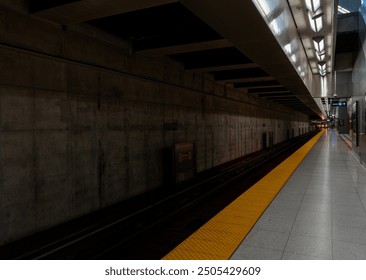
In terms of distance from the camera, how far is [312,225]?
4.46m

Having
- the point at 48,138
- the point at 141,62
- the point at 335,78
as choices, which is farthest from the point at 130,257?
the point at 335,78

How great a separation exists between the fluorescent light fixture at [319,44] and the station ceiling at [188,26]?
181cm

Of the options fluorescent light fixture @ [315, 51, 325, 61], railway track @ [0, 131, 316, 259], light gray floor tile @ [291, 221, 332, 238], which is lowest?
railway track @ [0, 131, 316, 259]

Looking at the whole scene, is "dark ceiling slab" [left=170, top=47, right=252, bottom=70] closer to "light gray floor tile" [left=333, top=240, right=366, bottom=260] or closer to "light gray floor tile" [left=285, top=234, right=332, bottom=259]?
"light gray floor tile" [left=285, top=234, right=332, bottom=259]

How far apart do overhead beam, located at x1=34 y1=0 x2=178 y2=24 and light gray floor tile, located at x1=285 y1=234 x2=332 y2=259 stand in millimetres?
3980

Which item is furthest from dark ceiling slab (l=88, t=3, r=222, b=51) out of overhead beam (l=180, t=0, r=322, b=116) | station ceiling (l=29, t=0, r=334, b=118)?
overhead beam (l=180, t=0, r=322, b=116)

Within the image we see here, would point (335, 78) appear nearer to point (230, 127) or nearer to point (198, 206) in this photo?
point (230, 127)

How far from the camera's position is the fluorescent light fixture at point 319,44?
10203 mm

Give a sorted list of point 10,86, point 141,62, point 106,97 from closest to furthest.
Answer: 1. point 10,86
2. point 106,97
3. point 141,62

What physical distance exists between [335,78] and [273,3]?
22463mm

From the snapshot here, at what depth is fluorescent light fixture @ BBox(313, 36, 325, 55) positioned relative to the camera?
10203mm

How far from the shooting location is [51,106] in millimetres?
5051

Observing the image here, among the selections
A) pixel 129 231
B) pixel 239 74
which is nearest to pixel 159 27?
pixel 129 231
